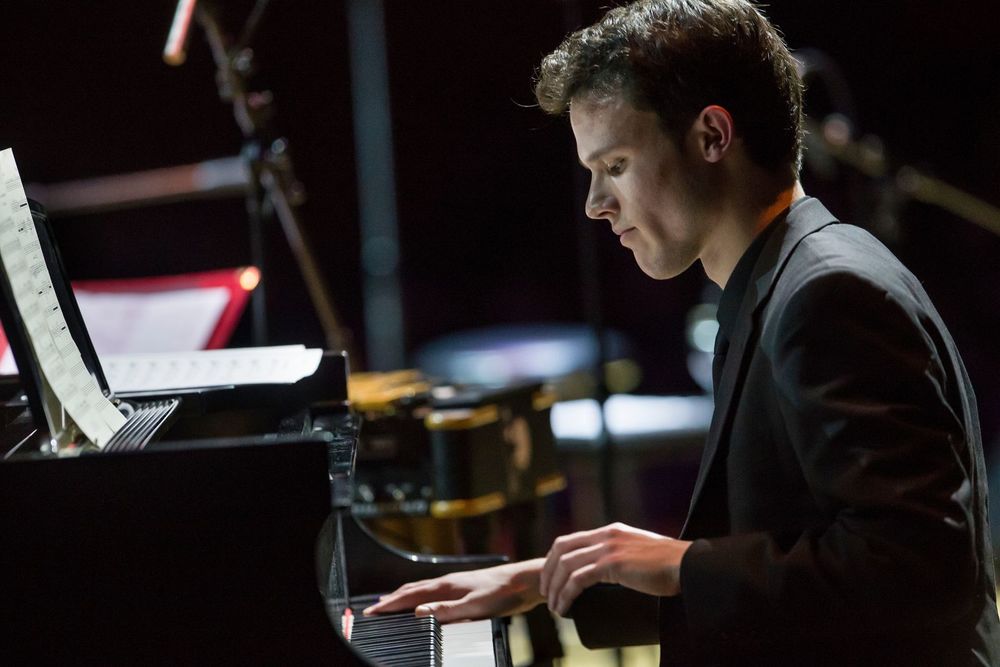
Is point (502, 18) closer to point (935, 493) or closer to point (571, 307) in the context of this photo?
point (571, 307)

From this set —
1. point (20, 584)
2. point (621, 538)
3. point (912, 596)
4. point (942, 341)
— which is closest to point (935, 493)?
point (912, 596)

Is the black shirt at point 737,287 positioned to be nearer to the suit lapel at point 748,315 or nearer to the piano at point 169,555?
the suit lapel at point 748,315

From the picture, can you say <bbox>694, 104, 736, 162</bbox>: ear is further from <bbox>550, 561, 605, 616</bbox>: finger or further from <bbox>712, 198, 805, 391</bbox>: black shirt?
<bbox>550, 561, 605, 616</bbox>: finger

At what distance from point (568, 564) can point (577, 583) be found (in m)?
0.03

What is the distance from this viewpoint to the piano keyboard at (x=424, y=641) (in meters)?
1.44

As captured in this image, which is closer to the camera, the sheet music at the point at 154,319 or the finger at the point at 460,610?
the finger at the point at 460,610

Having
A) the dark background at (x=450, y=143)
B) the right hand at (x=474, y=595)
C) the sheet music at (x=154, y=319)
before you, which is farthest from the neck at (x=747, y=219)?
the dark background at (x=450, y=143)

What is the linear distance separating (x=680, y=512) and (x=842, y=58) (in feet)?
8.65

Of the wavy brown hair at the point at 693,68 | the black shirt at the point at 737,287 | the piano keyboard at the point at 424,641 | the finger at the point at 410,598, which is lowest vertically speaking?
the piano keyboard at the point at 424,641

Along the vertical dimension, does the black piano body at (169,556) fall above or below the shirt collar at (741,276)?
below

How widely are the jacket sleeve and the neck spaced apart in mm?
251

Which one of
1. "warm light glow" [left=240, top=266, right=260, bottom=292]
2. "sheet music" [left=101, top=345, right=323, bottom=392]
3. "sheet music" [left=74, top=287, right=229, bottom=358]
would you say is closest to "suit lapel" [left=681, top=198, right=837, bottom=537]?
"sheet music" [left=101, top=345, right=323, bottom=392]

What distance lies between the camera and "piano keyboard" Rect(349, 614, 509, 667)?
1440 millimetres

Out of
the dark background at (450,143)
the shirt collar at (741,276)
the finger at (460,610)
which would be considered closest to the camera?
the shirt collar at (741,276)
